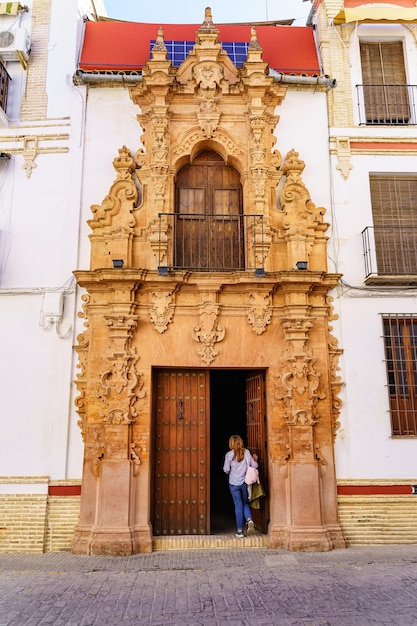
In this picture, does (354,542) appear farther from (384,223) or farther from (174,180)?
(174,180)

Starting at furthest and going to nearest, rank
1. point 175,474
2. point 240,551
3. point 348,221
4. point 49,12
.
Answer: point 49,12, point 348,221, point 175,474, point 240,551

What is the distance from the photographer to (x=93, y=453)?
24.6 ft

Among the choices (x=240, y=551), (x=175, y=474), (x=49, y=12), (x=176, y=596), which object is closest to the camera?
(x=176, y=596)

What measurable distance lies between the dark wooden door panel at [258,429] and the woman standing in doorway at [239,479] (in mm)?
239

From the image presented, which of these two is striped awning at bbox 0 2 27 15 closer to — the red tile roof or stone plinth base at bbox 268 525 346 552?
the red tile roof

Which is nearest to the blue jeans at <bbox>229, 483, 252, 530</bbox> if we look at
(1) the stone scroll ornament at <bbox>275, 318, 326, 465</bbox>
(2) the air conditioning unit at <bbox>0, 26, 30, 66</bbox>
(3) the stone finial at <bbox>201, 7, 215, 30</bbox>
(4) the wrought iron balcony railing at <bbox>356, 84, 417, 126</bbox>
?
(1) the stone scroll ornament at <bbox>275, 318, 326, 465</bbox>

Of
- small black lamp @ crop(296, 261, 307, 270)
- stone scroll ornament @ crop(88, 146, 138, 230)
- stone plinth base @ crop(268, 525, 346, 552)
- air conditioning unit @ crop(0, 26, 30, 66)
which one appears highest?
air conditioning unit @ crop(0, 26, 30, 66)

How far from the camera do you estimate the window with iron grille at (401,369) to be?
7.92 m

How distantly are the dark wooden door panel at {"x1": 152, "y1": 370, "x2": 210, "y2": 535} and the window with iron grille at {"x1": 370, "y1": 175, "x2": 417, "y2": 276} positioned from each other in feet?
12.4

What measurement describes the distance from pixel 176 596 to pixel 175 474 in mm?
2430

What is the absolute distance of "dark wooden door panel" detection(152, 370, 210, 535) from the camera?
25.3ft

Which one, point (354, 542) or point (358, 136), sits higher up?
point (358, 136)

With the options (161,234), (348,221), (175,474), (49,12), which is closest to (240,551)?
(175,474)

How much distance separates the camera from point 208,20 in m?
9.08
